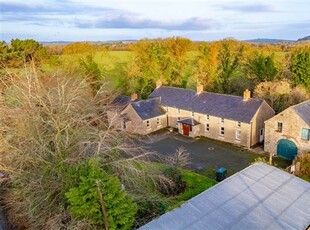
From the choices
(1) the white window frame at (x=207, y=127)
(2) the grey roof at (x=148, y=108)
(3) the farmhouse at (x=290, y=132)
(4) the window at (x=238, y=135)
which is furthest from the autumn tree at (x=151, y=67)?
(3) the farmhouse at (x=290, y=132)

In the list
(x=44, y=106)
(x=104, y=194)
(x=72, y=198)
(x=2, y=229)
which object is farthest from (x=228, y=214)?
(x=2, y=229)

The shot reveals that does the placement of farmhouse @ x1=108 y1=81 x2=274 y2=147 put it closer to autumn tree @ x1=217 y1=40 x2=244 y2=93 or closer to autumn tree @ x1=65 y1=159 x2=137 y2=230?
autumn tree @ x1=217 y1=40 x2=244 y2=93

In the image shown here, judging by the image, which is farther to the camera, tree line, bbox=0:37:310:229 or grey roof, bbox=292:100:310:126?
grey roof, bbox=292:100:310:126

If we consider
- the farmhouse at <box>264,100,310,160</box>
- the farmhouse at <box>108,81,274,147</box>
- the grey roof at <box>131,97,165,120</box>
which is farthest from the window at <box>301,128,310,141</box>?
the grey roof at <box>131,97,165,120</box>

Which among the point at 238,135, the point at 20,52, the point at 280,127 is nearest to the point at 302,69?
the point at 280,127

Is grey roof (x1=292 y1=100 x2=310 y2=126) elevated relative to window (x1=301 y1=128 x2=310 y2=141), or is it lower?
elevated

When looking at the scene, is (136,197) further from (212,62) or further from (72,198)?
(212,62)

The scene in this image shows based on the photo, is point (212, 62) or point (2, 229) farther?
point (212, 62)
